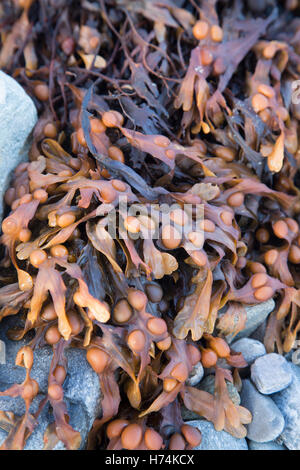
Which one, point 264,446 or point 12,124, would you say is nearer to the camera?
point 264,446

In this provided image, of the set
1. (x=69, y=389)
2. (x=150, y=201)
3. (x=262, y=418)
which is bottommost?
(x=69, y=389)

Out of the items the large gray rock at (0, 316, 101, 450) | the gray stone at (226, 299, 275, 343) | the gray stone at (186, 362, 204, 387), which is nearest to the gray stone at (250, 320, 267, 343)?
the gray stone at (226, 299, 275, 343)

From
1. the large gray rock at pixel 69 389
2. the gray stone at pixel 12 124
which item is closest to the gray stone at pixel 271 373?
the large gray rock at pixel 69 389

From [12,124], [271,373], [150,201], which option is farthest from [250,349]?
[12,124]

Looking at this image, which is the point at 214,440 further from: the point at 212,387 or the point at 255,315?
the point at 255,315

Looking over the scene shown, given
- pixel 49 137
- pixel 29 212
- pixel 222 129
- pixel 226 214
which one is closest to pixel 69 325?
pixel 29 212

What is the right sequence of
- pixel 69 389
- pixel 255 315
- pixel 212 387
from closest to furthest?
pixel 69 389
pixel 212 387
pixel 255 315

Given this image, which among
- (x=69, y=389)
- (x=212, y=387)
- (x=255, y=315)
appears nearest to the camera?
(x=69, y=389)
